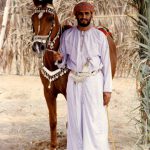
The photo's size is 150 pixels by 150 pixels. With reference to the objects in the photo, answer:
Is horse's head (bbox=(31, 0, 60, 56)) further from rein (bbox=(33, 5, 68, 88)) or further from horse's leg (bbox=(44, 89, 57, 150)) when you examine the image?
horse's leg (bbox=(44, 89, 57, 150))

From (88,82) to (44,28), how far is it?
2.91ft

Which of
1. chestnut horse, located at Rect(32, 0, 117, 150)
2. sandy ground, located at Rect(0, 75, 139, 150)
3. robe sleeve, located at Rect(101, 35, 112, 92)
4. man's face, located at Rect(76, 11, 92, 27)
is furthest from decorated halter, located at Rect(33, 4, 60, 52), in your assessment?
sandy ground, located at Rect(0, 75, 139, 150)

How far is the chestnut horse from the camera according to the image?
5176mm

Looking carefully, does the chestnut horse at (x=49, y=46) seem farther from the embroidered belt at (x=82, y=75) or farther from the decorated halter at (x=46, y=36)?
the embroidered belt at (x=82, y=75)

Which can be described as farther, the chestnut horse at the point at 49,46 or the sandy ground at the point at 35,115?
the sandy ground at the point at 35,115

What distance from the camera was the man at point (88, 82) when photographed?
4.84m

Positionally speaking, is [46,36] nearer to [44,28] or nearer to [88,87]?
[44,28]

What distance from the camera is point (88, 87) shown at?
4891 mm

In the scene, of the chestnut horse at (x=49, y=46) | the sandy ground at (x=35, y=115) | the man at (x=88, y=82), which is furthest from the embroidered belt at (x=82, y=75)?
the sandy ground at (x=35, y=115)

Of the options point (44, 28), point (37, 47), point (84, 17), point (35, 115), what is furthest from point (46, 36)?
point (35, 115)

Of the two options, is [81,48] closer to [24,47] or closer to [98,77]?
[98,77]

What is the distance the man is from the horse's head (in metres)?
0.27

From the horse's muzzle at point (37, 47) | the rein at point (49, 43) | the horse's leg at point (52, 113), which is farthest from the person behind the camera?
the horse's leg at point (52, 113)

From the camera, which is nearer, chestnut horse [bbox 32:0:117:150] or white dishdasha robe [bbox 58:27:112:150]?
white dishdasha robe [bbox 58:27:112:150]
